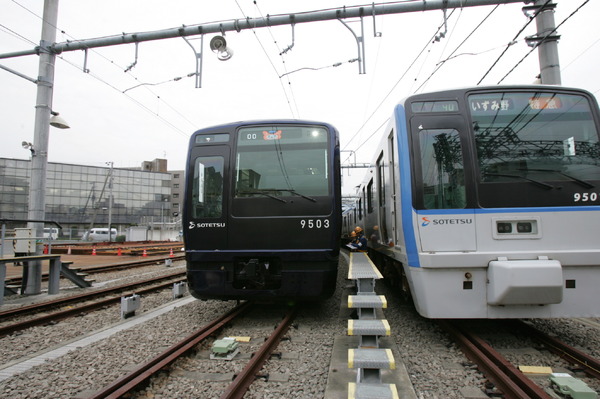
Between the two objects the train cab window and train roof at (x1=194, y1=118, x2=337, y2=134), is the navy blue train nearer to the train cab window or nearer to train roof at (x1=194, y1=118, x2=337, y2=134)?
train roof at (x1=194, y1=118, x2=337, y2=134)

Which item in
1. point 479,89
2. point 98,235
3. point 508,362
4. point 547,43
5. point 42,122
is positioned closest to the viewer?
point 508,362

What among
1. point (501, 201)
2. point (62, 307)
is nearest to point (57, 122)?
point (62, 307)

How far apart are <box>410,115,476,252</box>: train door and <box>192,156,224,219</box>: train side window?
9.51 feet

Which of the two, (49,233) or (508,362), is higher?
(49,233)

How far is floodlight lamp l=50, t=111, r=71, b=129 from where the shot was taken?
880 cm

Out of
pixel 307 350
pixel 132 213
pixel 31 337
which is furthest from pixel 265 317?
pixel 132 213

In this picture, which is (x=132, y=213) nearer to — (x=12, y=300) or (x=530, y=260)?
(x=12, y=300)

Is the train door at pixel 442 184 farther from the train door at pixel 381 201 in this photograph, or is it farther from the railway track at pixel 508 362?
the train door at pixel 381 201

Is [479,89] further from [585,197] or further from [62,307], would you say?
[62,307]

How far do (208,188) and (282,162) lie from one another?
1229 mm

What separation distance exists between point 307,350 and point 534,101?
4073 millimetres

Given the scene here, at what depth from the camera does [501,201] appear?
165 inches

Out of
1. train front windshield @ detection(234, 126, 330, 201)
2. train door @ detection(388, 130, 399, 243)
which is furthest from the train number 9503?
train door @ detection(388, 130, 399, 243)

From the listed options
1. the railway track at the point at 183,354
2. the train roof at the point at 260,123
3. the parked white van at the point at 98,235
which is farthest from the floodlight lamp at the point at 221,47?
the parked white van at the point at 98,235
